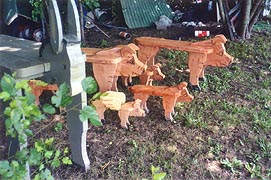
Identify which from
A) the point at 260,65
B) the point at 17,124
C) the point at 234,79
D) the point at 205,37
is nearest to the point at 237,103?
the point at 234,79

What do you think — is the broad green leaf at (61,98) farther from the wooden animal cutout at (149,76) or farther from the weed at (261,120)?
the weed at (261,120)

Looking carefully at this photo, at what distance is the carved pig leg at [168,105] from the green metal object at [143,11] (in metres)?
2.66

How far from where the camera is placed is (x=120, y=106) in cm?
242

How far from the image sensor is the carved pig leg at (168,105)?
2.53 m

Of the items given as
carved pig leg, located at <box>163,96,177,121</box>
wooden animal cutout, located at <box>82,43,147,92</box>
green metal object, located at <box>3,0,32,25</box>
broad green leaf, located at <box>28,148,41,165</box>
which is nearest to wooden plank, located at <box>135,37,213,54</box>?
wooden animal cutout, located at <box>82,43,147,92</box>

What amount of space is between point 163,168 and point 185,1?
407 centimetres

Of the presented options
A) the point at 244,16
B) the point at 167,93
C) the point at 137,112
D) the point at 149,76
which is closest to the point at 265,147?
the point at 167,93

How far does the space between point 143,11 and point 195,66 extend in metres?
2.54

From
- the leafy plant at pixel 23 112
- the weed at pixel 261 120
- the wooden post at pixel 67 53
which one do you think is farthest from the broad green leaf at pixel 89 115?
the weed at pixel 261 120

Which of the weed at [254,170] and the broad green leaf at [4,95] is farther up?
the broad green leaf at [4,95]

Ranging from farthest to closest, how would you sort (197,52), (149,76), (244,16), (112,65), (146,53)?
1. (244,16)
2. (146,53)
3. (197,52)
4. (149,76)
5. (112,65)

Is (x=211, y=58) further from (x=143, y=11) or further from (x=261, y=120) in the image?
(x=143, y=11)

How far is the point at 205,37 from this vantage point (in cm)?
439

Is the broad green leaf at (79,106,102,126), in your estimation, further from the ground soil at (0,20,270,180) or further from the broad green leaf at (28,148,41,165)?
the ground soil at (0,20,270,180)
